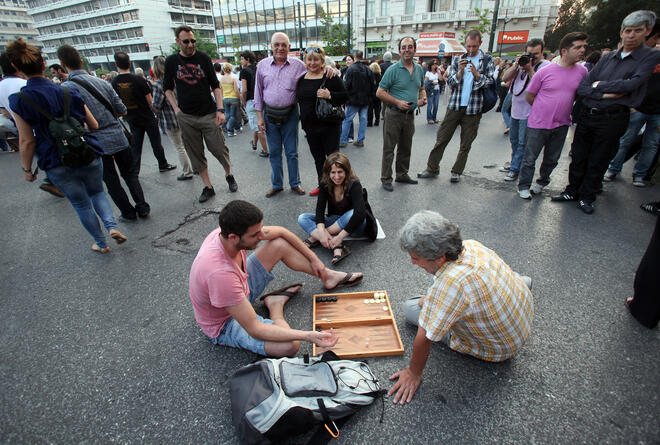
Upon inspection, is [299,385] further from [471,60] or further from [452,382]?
[471,60]

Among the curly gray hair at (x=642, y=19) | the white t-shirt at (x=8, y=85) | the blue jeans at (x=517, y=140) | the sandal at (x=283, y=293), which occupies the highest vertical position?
the curly gray hair at (x=642, y=19)

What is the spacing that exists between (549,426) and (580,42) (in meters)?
3.90

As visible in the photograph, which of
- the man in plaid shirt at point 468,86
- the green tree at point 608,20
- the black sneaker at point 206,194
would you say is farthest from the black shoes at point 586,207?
the green tree at point 608,20

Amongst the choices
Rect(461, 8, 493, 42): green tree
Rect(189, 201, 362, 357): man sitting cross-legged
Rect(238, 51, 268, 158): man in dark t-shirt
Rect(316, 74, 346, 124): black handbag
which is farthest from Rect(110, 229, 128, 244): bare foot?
Rect(461, 8, 493, 42): green tree

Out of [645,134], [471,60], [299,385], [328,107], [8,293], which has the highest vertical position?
[471,60]

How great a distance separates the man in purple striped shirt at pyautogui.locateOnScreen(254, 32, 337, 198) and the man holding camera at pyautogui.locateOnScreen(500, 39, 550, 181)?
268 centimetres

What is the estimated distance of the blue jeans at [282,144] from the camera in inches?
167

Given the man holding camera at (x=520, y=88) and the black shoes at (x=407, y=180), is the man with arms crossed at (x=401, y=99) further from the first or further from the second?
the man holding camera at (x=520, y=88)

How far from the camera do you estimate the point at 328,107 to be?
3789 millimetres

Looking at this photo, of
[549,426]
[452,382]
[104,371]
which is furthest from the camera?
[104,371]

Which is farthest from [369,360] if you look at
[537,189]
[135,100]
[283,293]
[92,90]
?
[135,100]

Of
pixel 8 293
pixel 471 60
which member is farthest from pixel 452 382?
pixel 471 60

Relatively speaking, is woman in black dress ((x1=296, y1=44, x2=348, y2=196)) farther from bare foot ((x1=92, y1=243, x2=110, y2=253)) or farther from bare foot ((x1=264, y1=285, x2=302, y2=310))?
bare foot ((x1=92, y1=243, x2=110, y2=253))

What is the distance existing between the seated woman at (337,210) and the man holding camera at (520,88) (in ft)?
10.1
